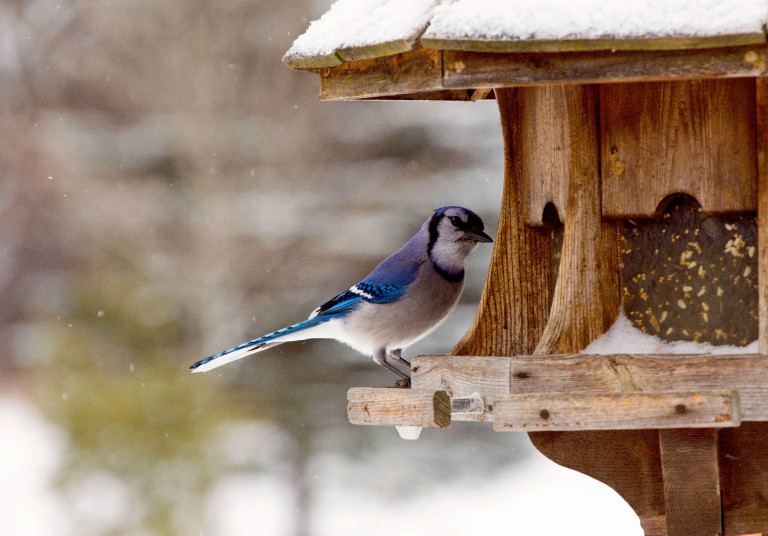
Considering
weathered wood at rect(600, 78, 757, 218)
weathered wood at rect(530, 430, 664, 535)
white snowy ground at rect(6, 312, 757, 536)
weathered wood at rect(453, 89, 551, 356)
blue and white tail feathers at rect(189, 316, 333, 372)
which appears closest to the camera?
weathered wood at rect(600, 78, 757, 218)

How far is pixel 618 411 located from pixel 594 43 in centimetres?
87

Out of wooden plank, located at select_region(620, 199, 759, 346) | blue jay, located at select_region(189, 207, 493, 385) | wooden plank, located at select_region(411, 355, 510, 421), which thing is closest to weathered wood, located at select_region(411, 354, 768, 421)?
wooden plank, located at select_region(411, 355, 510, 421)

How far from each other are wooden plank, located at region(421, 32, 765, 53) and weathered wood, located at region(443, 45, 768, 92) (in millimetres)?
36

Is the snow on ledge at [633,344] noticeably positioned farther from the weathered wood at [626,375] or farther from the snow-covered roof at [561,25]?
the snow-covered roof at [561,25]

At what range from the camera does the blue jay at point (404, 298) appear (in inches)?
151

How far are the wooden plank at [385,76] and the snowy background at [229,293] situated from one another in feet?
19.7

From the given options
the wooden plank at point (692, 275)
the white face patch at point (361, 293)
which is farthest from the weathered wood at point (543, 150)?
the white face patch at point (361, 293)

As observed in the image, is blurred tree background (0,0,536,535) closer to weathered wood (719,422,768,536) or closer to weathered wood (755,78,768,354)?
weathered wood (719,422,768,536)

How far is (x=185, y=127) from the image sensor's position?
29.5ft

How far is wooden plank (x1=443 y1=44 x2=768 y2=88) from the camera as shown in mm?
2262

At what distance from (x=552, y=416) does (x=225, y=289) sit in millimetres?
6852

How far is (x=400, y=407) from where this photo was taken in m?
2.74

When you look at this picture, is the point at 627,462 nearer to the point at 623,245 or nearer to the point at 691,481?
the point at 691,481

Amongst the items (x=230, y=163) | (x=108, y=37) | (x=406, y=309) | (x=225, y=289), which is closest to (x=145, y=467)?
(x=225, y=289)
